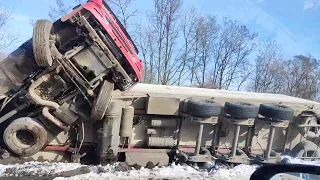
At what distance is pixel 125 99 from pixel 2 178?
78.7 inches

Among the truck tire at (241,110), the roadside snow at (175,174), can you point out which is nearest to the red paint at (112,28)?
the roadside snow at (175,174)

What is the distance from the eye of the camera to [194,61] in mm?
27562

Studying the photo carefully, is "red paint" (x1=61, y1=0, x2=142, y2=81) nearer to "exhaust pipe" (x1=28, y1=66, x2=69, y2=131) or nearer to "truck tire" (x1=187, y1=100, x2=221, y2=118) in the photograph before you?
"exhaust pipe" (x1=28, y1=66, x2=69, y2=131)

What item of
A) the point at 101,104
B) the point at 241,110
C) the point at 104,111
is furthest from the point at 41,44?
the point at 241,110

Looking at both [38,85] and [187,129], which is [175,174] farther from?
[38,85]

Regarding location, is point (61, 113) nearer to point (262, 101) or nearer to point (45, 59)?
point (45, 59)

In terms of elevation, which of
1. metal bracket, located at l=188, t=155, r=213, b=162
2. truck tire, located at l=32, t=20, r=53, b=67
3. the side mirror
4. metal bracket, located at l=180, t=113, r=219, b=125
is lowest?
metal bracket, located at l=188, t=155, r=213, b=162

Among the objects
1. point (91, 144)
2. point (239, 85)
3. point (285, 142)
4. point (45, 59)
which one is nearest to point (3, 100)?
point (45, 59)

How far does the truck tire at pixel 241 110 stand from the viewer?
5.08m

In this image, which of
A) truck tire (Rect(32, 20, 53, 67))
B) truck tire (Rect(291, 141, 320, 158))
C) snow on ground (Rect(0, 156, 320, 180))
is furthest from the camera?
truck tire (Rect(291, 141, 320, 158))

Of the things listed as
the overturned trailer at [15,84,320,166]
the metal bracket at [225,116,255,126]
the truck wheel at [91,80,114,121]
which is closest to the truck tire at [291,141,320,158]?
the overturned trailer at [15,84,320,166]

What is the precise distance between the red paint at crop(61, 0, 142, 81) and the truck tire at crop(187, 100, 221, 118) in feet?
3.19

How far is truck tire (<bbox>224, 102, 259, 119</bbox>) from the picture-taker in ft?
16.7

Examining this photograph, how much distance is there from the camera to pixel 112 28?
476 cm
